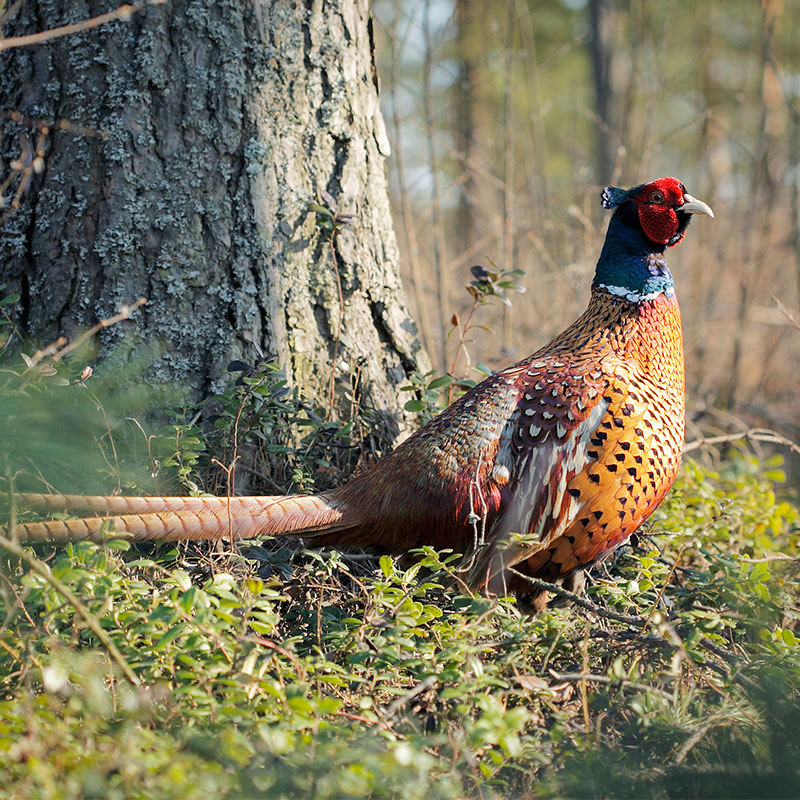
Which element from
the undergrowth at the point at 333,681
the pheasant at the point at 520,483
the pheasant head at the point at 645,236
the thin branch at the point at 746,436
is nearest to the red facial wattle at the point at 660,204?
the pheasant head at the point at 645,236

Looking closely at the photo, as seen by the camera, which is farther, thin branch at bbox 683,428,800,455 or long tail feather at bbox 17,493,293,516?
thin branch at bbox 683,428,800,455

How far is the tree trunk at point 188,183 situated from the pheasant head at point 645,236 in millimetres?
1044

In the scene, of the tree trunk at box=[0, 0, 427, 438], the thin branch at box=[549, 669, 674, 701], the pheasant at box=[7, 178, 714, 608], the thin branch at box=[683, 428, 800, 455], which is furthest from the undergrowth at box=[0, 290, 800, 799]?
the thin branch at box=[683, 428, 800, 455]

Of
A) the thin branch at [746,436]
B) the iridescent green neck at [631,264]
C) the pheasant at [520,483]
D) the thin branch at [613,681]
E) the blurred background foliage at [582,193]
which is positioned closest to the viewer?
the thin branch at [613,681]

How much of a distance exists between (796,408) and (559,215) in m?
2.83

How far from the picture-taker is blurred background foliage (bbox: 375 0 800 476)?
14.9ft

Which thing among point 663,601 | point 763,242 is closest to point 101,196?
point 663,601

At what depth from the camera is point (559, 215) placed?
7.59 meters

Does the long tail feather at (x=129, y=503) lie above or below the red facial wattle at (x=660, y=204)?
below

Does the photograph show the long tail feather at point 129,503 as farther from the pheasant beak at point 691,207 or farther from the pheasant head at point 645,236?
the pheasant beak at point 691,207

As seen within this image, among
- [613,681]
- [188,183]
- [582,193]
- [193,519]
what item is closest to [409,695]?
[613,681]

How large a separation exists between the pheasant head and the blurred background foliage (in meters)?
1.16

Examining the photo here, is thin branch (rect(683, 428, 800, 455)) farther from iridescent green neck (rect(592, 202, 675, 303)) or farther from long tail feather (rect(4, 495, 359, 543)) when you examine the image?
long tail feather (rect(4, 495, 359, 543))

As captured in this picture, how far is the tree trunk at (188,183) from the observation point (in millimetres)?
2922
